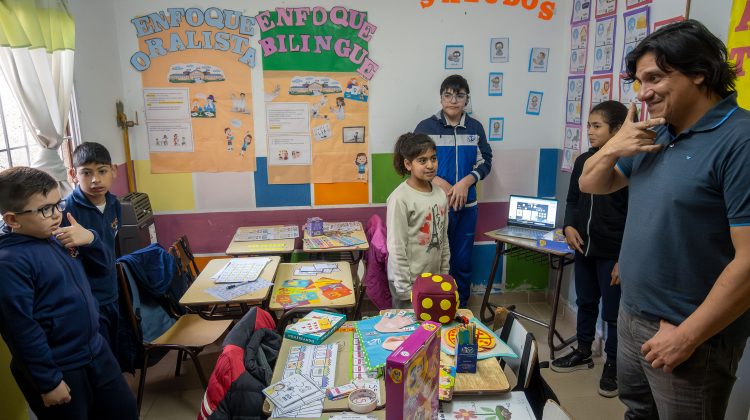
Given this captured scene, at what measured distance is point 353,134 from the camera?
381 cm

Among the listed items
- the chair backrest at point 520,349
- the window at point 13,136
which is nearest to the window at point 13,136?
the window at point 13,136

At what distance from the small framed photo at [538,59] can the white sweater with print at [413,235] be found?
5.96 feet

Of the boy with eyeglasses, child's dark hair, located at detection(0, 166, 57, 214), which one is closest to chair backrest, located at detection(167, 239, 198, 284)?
the boy with eyeglasses

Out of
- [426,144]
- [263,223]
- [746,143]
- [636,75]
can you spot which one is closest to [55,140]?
[263,223]

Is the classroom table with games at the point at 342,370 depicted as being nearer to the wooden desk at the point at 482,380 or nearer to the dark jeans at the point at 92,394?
the wooden desk at the point at 482,380

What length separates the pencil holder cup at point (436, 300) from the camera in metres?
1.88

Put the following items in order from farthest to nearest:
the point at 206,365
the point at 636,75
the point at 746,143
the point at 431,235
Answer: the point at 206,365, the point at 431,235, the point at 636,75, the point at 746,143

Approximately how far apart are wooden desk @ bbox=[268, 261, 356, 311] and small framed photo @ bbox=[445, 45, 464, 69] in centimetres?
193

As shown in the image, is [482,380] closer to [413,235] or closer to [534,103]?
[413,235]

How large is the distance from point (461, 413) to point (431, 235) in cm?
131

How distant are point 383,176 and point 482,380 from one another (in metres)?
2.51

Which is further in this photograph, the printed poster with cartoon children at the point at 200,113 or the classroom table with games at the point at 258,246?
the printed poster with cartoon children at the point at 200,113

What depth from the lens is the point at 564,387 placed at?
288cm

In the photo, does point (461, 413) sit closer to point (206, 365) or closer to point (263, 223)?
point (206, 365)
